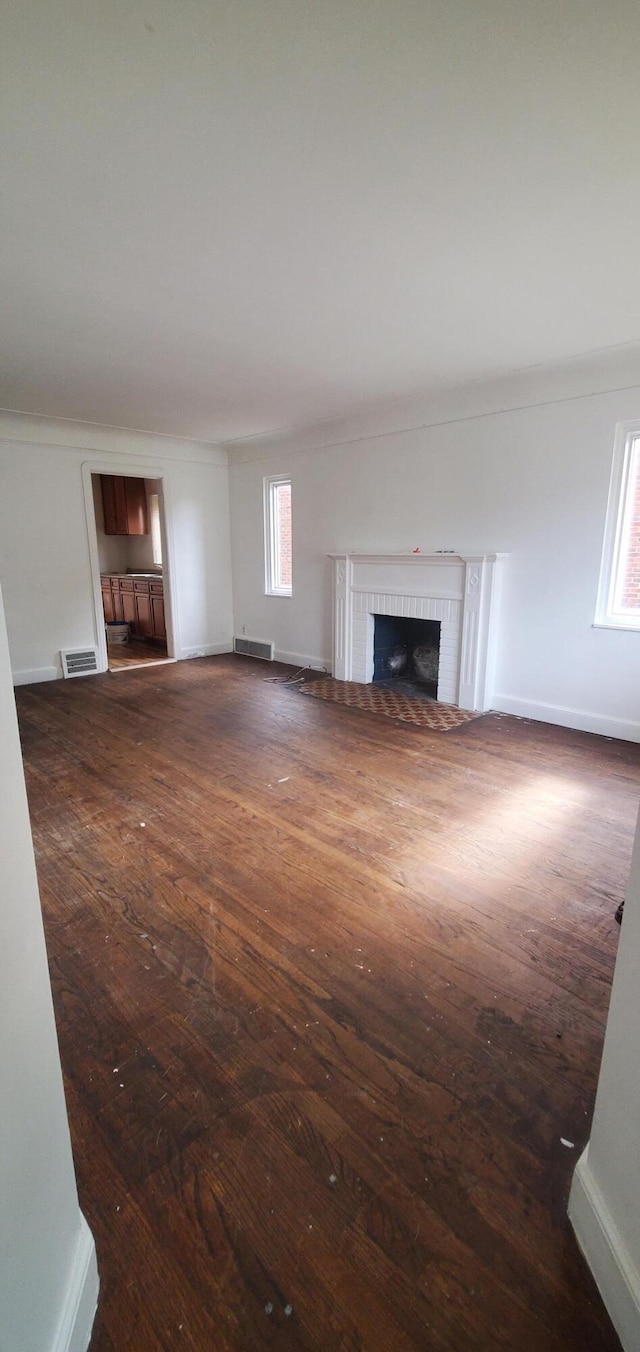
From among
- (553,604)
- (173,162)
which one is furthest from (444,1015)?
(553,604)

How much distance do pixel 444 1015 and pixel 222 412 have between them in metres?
4.97

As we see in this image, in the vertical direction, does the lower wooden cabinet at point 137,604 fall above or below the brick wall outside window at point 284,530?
below

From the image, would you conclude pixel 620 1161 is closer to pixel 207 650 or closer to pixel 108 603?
pixel 207 650

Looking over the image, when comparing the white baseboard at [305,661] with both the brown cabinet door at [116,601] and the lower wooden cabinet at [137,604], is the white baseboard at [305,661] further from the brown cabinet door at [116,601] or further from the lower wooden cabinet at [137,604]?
the brown cabinet door at [116,601]

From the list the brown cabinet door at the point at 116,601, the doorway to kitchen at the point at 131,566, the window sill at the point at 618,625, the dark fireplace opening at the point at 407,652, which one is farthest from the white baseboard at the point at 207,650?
the window sill at the point at 618,625

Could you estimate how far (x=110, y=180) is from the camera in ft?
6.24

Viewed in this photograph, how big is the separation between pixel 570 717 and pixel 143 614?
18.4 feet

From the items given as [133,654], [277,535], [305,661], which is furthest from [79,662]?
[277,535]

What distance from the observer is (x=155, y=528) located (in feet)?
26.6

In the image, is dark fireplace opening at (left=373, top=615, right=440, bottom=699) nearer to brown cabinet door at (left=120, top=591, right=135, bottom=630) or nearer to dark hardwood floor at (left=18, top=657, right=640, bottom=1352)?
A: dark hardwood floor at (left=18, top=657, right=640, bottom=1352)

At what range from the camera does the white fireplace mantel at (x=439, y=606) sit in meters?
4.47

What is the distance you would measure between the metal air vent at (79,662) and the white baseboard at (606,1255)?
587 centimetres

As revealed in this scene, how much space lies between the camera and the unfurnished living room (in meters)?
1.02

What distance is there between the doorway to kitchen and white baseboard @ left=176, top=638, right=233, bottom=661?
186 mm
